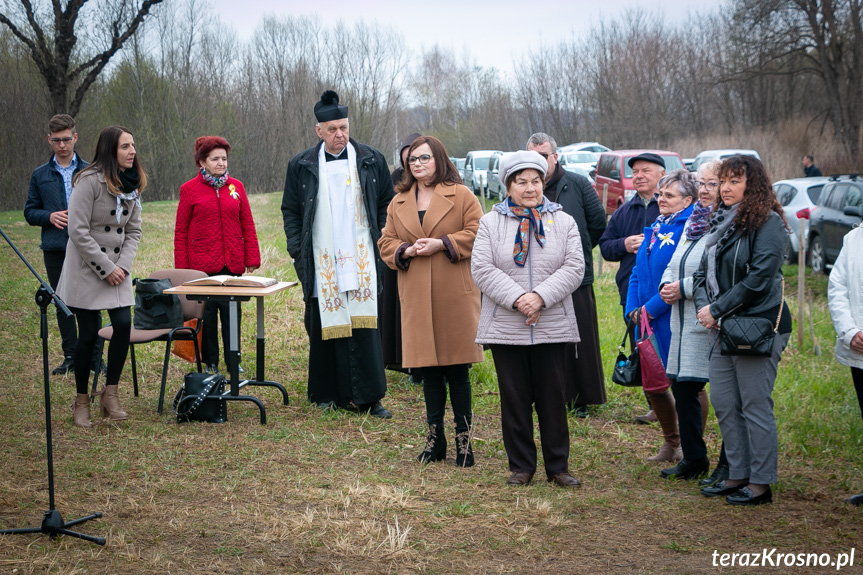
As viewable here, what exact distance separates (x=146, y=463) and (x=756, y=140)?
35.9m

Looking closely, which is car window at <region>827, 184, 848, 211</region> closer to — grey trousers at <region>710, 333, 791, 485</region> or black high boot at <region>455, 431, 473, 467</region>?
grey trousers at <region>710, 333, 791, 485</region>

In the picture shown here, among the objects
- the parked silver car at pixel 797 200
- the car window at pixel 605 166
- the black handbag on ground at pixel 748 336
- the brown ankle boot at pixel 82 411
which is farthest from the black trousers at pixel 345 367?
the car window at pixel 605 166

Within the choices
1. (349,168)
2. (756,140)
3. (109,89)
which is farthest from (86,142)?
(349,168)

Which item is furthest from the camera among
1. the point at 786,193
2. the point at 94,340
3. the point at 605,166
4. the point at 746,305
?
the point at 605,166

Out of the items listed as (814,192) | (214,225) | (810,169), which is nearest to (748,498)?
(214,225)

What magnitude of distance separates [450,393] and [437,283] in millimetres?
685

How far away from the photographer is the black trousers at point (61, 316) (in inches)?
300

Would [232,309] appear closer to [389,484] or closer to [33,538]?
[389,484]

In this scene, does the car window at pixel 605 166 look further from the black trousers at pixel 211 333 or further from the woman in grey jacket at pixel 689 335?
the woman in grey jacket at pixel 689 335

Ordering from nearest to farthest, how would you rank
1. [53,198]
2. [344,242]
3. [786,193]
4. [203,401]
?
[203,401] < [344,242] < [53,198] < [786,193]

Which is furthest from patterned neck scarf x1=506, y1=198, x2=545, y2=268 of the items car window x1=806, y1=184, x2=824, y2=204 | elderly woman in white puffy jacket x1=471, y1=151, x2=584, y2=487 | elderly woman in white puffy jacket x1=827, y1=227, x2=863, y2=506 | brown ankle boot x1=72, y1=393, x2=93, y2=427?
car window x1=806, y1=184, x2=824, y2=204

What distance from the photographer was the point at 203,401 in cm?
639

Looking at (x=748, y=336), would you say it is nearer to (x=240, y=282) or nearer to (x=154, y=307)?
(x=240, y=282)

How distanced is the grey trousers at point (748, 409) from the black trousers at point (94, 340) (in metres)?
3.93
